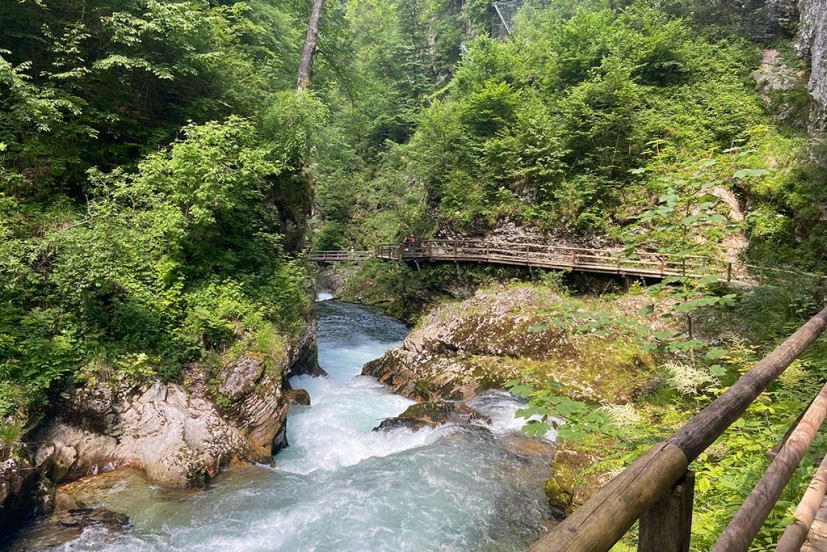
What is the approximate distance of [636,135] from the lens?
54.4ft

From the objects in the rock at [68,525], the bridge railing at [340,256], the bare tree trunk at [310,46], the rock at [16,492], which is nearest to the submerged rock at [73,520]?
the rock at [68,525]

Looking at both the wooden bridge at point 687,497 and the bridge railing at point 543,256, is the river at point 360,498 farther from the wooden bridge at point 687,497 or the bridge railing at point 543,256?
the bridge railing at point 543,256

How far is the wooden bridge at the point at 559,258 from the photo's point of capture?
451 inches

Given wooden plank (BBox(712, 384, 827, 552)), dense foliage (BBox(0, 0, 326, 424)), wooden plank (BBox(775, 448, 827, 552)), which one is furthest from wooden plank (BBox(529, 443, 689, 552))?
dense foliage (BBox(0, 0, 326, 424))

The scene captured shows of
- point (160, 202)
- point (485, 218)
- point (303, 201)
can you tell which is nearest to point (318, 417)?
point (160, 202)

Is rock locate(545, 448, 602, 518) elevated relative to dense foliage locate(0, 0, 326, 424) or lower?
lower

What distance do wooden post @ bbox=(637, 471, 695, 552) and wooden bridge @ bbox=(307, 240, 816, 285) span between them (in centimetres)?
910

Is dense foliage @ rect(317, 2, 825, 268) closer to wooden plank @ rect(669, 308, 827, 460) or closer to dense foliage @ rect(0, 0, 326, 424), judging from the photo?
dense foliage @ rect(0, 0, 326, 424)

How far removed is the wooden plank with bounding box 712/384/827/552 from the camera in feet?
4.55

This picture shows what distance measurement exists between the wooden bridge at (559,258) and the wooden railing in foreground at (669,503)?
849cm

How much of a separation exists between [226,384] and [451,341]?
265 inches

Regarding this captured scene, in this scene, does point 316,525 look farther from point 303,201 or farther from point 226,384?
point 303,201

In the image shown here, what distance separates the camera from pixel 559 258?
15656mm

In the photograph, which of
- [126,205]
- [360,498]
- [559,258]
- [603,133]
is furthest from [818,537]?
[603,133]
